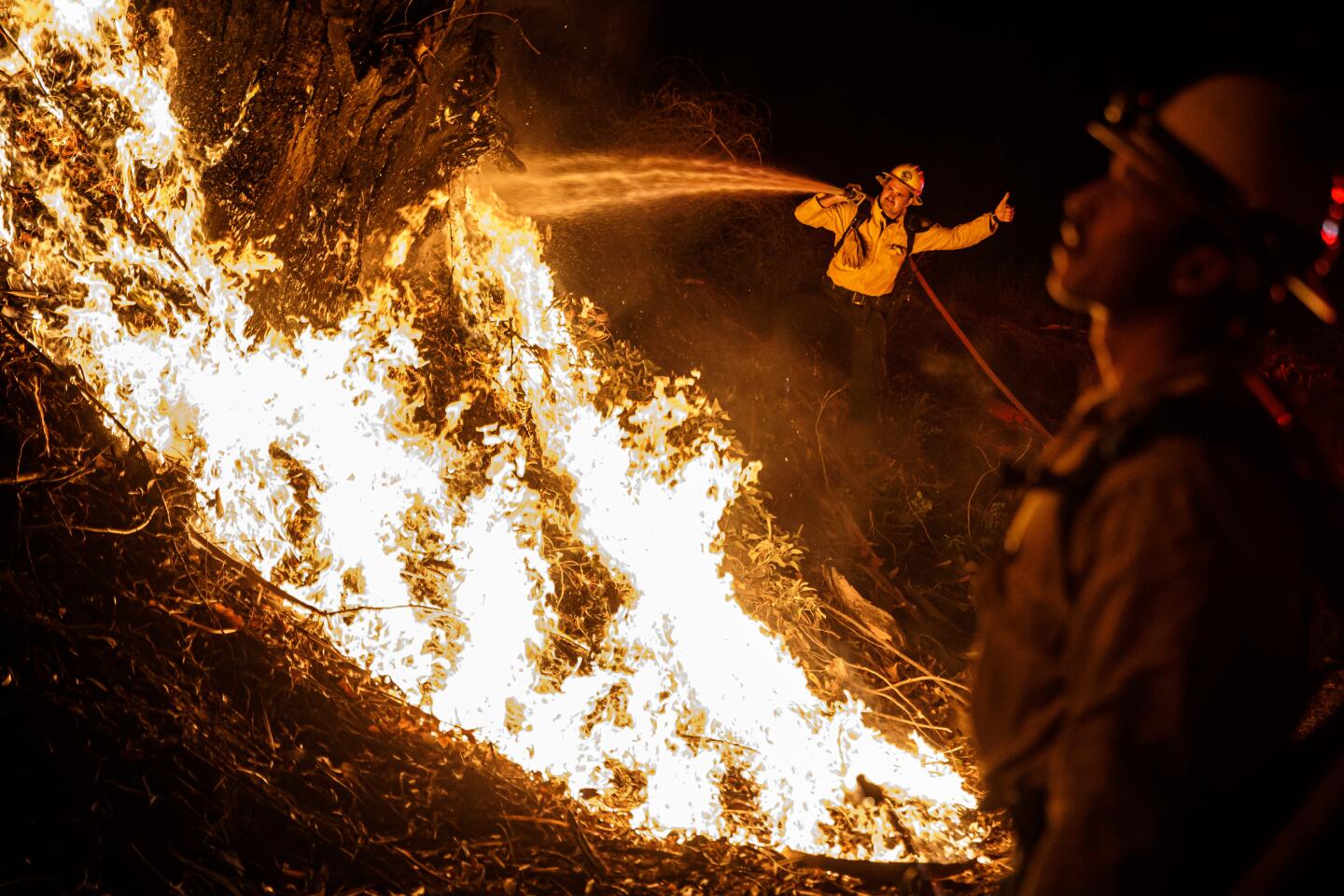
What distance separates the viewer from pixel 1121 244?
5.93ft

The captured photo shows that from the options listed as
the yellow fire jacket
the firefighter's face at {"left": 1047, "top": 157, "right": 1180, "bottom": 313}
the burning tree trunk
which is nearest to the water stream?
the yellow fire jacket

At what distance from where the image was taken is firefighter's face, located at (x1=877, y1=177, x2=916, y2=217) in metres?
9.90

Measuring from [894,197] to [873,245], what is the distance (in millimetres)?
583

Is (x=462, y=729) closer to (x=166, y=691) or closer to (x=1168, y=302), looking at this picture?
(x=166, y=691)

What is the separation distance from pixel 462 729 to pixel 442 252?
3818mm

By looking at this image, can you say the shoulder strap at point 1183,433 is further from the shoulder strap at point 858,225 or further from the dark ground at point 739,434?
the shoulder strap at point 858,225

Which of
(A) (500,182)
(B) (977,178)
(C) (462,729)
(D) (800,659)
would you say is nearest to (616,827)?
(C) (462,729)

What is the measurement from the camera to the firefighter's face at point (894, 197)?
9.90m

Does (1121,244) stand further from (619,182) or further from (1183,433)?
(619,182)

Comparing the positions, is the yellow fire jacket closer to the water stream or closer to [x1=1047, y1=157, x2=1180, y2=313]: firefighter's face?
the water stream

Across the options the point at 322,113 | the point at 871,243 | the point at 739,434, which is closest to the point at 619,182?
the point at 871,243

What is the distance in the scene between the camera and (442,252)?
7.04 metres

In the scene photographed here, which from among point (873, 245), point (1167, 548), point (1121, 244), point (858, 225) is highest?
point (858, 225)

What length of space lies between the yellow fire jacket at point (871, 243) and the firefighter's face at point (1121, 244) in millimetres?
8243
